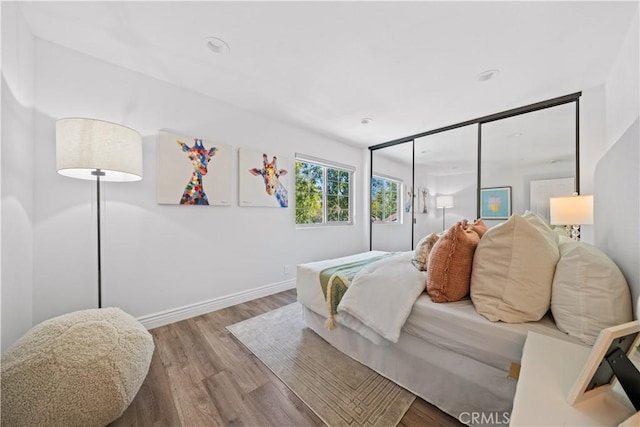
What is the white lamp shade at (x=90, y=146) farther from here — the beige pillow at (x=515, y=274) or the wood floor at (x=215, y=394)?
the beige pillow at (x=515, y=274)

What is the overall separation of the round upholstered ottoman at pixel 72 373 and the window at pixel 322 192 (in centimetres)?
246

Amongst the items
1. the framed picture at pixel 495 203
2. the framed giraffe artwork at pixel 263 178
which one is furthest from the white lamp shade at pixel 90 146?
the framed picture at pixel 495 203

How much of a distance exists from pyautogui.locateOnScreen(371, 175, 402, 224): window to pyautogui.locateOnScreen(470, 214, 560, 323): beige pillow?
321cm

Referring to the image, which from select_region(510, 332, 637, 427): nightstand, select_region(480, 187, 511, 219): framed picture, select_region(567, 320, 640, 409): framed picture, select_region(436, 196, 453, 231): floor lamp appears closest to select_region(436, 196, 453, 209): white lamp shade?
select_region(436, 196, 453, 231): floor lamp

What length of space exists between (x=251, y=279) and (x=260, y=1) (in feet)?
8.75

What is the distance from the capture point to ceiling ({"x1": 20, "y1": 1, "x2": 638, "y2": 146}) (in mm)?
1458

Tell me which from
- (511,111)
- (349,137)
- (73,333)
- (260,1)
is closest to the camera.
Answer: (73,333)

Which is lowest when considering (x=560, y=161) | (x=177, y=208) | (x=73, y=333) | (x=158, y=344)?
(x=158, y=344)

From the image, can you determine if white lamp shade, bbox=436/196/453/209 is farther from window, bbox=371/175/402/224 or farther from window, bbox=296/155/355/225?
window, bbox=296/155/355/225

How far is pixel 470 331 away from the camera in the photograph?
1146mm

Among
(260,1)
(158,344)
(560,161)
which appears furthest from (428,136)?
(158,344)

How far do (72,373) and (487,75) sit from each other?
3.56 metres

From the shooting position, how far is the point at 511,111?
279 centimetres

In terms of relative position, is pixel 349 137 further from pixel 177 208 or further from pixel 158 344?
pixel 158 344
